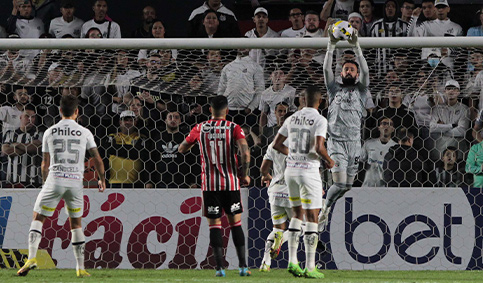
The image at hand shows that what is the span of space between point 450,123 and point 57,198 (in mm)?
4483

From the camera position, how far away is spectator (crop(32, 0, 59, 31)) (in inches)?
518

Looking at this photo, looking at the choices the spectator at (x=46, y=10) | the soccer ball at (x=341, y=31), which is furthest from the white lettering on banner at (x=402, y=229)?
the spectator at (x=46, y=10)

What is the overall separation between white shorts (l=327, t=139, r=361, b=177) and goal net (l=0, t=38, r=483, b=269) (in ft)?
2.12

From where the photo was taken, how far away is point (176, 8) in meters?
14.1

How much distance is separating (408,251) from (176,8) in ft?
22.4

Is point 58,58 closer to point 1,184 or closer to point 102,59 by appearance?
point 102,59

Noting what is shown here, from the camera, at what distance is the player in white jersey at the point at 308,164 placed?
24.4ft

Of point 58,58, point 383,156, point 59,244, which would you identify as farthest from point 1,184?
point 383,156

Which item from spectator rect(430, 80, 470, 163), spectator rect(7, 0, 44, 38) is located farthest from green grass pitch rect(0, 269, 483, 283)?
spectator rect(7, 0, 44, 38)

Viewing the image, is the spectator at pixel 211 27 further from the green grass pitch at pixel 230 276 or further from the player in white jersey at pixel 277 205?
the green grass pitch at pixel 230 276

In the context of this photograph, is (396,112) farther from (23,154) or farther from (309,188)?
(23,154)

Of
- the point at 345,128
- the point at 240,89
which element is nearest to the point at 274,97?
the point at 240,89

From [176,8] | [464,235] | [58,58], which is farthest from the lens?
Answer: [176,8]

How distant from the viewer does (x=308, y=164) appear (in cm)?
753
